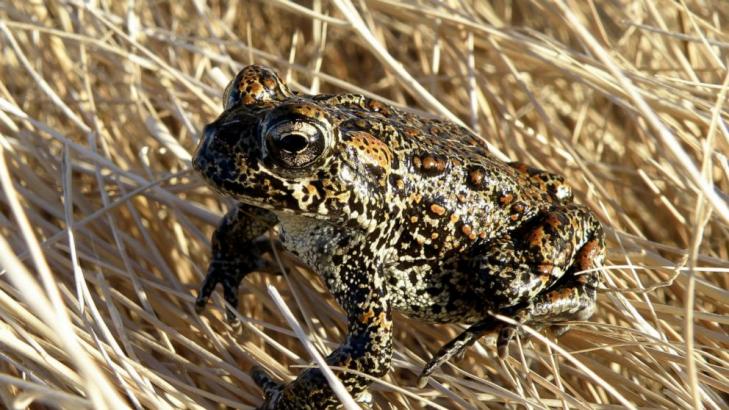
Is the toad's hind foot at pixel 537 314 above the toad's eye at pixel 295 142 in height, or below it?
below

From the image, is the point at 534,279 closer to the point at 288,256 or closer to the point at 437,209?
the point at 437,209

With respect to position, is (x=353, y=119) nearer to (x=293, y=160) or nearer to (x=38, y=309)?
(x=293, y=160)

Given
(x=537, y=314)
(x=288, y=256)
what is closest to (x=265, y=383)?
(x=288, y=256)

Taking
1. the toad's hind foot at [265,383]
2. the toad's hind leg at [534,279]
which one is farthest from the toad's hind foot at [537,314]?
the toad's hind foot at [265,383]

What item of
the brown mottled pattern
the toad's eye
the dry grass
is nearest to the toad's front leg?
the brown mottled pattern

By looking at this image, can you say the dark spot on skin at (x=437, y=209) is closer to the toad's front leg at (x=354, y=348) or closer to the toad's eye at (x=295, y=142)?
the toad's front leg at (x=354, y=348)
